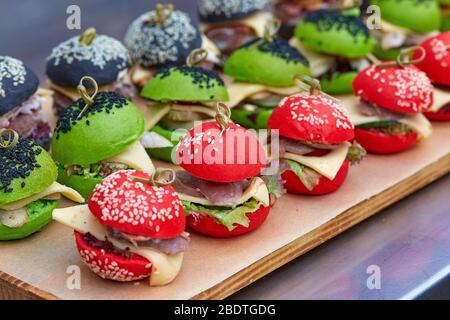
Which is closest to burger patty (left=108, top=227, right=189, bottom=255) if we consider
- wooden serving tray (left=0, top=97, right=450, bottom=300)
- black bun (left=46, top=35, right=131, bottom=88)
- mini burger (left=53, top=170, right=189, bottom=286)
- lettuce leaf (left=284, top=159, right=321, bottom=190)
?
mini burger (left=53, top=170, right=189, bottom=286)

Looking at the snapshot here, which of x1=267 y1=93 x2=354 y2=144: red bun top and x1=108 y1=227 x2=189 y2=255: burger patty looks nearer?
x1=108 y1=227 x2=189 y2=255: burger patty

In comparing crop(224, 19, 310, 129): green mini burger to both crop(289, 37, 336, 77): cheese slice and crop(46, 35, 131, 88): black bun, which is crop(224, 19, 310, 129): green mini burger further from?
crop(46, 35, 131, 88): black bun

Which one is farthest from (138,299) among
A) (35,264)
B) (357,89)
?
(357,89)

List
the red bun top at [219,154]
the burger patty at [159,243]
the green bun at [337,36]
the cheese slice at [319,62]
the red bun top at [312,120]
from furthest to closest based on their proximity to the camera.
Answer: the cheese slice at [319,62]
the green bun at [337,36]
the red bun top at [312,120]
the red bun top at [219,154]
the burger patty at [159,243]

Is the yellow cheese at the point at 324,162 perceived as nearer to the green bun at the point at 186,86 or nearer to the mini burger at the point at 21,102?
the green bun at the point at 186,86

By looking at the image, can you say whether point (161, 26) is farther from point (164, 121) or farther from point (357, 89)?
point (357, 89)

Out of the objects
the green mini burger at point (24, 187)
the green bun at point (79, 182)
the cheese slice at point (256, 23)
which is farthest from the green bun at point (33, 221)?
the cheese slice at point (256, 23)
